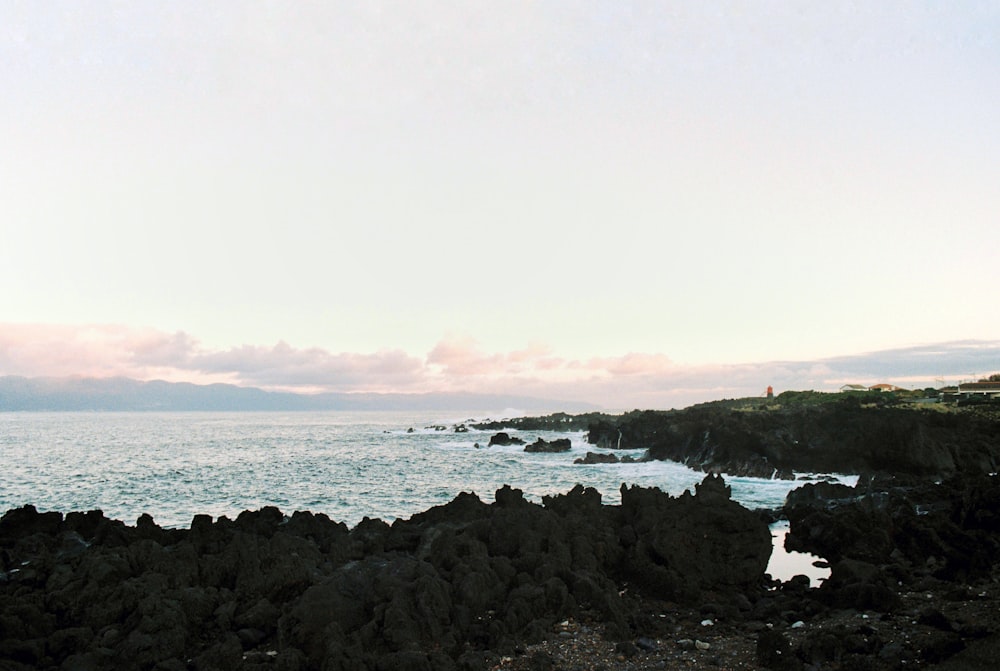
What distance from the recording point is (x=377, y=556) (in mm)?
13328

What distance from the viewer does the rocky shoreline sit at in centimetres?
938

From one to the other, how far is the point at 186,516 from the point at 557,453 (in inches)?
1231

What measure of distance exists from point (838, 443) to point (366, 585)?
1185 inches

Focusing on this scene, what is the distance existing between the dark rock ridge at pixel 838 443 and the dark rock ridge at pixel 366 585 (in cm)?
1859

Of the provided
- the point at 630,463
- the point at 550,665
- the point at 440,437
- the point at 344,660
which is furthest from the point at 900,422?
the point at 440,437

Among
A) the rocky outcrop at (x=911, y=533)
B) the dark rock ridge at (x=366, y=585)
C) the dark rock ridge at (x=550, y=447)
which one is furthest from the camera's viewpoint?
the dark rock ridge at (x=550, y=447)

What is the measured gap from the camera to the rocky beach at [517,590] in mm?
9383

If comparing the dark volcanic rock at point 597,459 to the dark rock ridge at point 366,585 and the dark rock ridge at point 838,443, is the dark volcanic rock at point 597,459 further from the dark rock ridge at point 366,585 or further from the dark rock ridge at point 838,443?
the dark rock ridge at point 366,585

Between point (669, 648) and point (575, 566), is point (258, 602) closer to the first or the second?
point (575, 566)

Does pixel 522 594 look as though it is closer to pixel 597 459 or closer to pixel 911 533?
pixel 911 533

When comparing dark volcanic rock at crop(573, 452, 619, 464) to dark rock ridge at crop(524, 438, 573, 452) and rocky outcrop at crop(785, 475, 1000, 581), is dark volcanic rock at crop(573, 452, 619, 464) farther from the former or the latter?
rocky outcrop at crop(785, 475, 1000, 581)

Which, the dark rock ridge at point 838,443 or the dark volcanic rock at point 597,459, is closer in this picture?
the dark rock ridge at point 838,443

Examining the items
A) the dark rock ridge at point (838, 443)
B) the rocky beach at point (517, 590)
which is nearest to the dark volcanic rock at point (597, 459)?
the dark rock ridge at point (838, 443)

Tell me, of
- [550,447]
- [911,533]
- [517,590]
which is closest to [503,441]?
[550,447]
